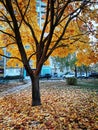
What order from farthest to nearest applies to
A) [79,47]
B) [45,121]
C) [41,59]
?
[79,47]
[41,59]
[45,121]

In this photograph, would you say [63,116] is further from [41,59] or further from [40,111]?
[41,59]

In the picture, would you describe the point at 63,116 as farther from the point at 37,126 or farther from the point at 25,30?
the point at 25,30

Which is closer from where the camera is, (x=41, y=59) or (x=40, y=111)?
A: (x=40, y=111)

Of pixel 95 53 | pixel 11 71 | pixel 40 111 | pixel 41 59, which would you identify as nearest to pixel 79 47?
pixel 95 53

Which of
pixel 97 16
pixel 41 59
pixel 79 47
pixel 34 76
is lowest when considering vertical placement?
pixel 34 76

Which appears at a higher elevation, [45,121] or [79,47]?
[79,47]

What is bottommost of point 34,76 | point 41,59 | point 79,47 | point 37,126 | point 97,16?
point 37,126

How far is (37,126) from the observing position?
24.2 ft

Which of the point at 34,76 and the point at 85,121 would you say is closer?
the point at 85,121

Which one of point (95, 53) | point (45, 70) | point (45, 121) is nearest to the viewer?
point (45, 121)

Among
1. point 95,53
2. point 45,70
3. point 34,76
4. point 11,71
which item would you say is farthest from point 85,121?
point 45,70

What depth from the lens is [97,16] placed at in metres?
12.7

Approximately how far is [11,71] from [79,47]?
5505cm

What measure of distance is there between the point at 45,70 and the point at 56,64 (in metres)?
5.97
